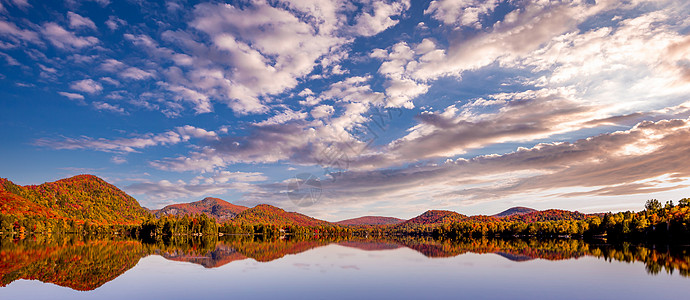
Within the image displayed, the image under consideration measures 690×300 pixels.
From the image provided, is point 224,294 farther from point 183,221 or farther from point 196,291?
point 183,221

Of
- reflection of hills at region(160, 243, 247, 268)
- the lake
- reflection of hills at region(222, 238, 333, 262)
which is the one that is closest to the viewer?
the lake

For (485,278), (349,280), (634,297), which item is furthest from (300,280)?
(634,297)

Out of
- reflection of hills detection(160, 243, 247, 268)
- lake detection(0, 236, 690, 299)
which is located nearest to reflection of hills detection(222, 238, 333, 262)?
reflection of hills detection(160, 243, 247, 268)

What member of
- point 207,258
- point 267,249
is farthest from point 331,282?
point 267,249

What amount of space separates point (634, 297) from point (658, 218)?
150 meters

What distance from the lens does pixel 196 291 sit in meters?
30.9

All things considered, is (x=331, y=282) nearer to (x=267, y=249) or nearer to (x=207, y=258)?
(x=207, y=258)

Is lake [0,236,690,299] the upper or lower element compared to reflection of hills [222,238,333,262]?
upper

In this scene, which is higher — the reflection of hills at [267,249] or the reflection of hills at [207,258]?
the reflection of hills at [207,258]

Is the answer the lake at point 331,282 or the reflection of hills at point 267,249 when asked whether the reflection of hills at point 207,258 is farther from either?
the reflection of hills at point 267,249

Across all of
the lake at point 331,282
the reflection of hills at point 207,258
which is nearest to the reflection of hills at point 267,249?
the reflection of hills at point 207,258

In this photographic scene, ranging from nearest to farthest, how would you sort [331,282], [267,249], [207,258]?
[331,282], [207,258], [267,249]

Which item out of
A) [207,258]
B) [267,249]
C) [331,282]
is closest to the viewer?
[331,282]

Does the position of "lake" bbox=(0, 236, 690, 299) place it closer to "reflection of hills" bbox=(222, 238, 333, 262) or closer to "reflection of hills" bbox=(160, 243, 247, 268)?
"reflection of hills" bbox=(160, 243, 247, 268)
